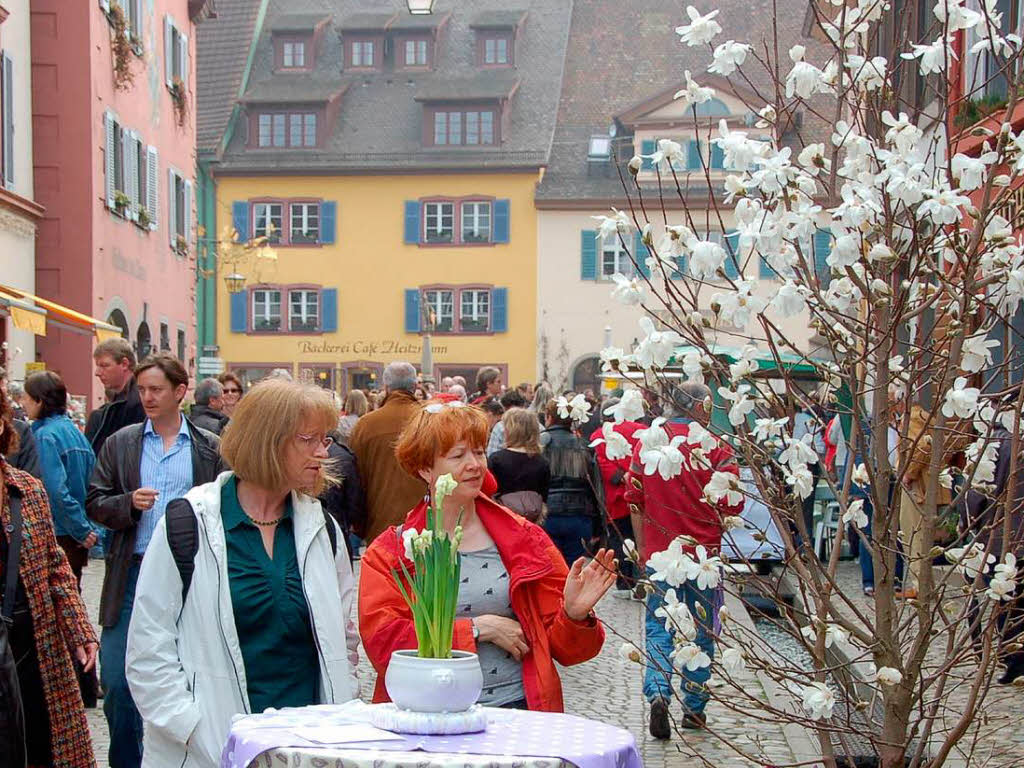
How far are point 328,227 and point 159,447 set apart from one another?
132 ft

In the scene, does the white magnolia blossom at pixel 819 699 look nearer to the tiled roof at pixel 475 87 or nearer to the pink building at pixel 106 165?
the pink building at pixel 106 165

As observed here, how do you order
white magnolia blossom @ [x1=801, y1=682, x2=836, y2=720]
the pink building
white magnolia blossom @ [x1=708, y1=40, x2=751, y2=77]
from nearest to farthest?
white magnolia blossom @ [x1=801, y1=682, x2=836, y2=720] → white magnolia blossom @ [x1=708, y1=40, x2=751, y2=77] → the pink building

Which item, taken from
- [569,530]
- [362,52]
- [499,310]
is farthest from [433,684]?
[362,52]

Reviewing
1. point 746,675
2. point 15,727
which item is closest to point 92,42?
point 746,675

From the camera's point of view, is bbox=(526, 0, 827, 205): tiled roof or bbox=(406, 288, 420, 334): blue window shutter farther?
bbox=(526, 0, 827, 205): tiled roof

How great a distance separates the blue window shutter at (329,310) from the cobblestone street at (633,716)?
3427 centimetres

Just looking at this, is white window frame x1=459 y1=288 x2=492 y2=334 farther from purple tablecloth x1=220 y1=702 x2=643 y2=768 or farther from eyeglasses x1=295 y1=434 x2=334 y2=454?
purple tablecloth x1=220 y1=702 x2=643 y2=768

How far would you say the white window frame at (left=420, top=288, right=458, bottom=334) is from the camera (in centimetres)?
4578

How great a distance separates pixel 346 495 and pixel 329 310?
37202 millimetres

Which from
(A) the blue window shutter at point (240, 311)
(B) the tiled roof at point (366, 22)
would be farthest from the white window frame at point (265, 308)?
(B) the tiled roof at point (366, 22)

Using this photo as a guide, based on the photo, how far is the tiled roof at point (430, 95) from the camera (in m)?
46.3

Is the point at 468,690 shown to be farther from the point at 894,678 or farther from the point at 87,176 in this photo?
the point at 87,176

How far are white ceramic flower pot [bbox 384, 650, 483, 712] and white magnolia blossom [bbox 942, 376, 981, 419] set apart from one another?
1.29 meters

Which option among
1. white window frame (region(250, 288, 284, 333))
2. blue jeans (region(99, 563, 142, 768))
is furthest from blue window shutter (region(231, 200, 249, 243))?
blue jeans (region(99, 563, 142, 768))
